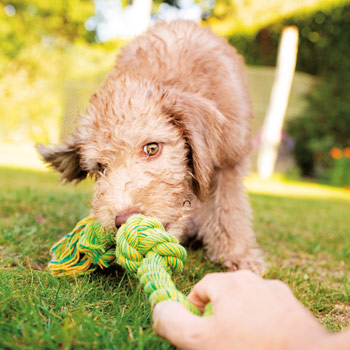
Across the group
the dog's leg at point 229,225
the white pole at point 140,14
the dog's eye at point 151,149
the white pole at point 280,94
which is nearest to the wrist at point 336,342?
the dog's eye at point 151,149

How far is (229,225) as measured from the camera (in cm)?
330

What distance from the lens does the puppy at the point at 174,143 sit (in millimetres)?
2428

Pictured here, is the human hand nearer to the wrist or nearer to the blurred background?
the wrist

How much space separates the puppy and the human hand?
29.9 inches

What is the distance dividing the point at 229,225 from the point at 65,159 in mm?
1447

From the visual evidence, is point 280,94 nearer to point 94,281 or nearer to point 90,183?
point 90,183

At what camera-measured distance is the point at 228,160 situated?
10.2 ft

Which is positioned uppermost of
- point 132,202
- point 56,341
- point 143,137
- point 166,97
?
point 166,97

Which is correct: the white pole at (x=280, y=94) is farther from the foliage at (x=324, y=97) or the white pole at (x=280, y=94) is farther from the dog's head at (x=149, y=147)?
the dog's head at (x=149, y=147)

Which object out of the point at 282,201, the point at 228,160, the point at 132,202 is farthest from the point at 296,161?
the point at 132,202

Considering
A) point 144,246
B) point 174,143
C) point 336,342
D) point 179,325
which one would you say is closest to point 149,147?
point 174,143

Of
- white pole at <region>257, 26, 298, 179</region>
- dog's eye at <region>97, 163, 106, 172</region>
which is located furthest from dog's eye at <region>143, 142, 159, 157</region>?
white pole at <region>257, 26, 298, 179</region>

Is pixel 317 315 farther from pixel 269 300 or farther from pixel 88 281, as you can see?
pixel 88 281

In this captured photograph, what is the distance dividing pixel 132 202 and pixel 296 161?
13.5 meters
